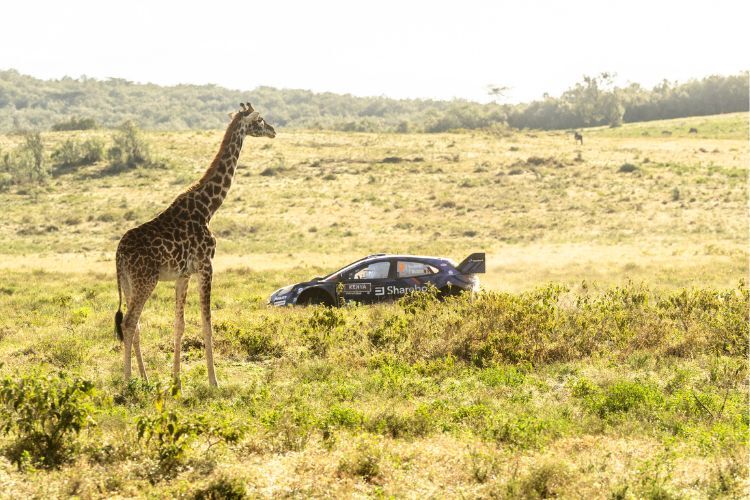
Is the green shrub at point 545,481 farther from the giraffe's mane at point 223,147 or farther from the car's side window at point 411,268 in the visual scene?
the car's side window at point 411,268

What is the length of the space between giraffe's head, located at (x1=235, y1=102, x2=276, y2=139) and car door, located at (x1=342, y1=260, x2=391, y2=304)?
5.48 m

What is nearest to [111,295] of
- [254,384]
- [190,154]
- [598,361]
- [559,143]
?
[254,384]

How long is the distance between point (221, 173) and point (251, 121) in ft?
3.67

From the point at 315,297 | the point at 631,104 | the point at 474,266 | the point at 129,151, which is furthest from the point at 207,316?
the point at 631,104

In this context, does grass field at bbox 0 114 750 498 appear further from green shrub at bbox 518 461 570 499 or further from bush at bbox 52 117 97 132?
bush at bbox 52 117 97 132

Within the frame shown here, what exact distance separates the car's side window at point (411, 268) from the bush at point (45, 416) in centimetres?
1064

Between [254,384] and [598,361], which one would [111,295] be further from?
[598,361]

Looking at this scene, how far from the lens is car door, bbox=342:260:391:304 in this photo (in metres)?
18.5

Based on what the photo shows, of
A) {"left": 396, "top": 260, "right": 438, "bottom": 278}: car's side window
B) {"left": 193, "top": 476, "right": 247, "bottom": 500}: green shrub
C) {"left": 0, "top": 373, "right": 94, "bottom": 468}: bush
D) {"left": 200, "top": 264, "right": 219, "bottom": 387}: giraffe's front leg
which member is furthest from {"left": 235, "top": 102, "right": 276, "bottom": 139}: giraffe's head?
{"left": 193, "top": 476, "right": 247, "bottom": 500}: green shrub

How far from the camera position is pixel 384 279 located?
18.5 m

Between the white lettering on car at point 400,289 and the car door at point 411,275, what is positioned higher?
the car door at point 411,275

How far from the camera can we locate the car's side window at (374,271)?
18531mm

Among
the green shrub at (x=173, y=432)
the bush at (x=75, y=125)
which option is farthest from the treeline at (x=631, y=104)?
the green shrub at (x=173, y=432)

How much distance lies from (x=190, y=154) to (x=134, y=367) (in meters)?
55.9
